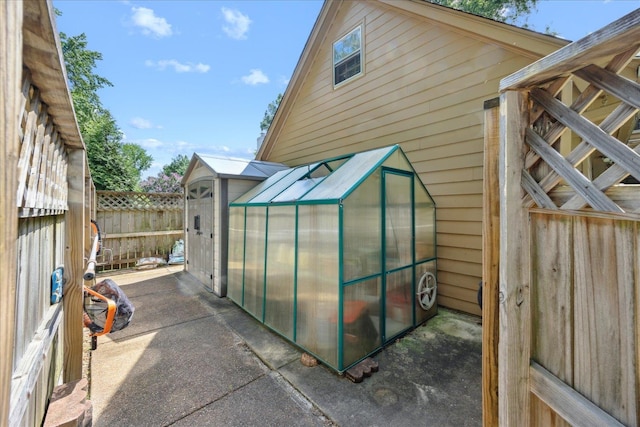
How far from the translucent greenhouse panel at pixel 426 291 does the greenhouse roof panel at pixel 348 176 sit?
1.70 m

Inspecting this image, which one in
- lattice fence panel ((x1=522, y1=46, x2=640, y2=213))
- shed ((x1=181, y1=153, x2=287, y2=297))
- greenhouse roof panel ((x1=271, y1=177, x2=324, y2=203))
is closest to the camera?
lattice fence panel ((x1=522, y1=46, x2=640, y2=213))

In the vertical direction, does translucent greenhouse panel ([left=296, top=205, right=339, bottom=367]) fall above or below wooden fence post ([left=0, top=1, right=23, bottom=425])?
below

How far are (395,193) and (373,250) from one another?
35.2 inches

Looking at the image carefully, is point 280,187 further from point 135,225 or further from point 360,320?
point 135,225

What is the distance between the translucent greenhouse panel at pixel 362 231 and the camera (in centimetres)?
288

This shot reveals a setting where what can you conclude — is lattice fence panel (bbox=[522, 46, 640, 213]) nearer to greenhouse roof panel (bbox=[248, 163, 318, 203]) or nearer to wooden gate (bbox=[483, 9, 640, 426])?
wooden gate (bbox=[483, 9, 640, 426])

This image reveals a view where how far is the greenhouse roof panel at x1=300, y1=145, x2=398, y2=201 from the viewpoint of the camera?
3033 millimetres

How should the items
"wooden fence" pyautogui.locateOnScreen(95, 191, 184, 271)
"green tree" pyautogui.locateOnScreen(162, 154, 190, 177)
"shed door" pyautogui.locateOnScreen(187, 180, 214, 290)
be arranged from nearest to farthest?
"shed door" pyautogui.locateOnScreen(187, 180, 214, 290)
"wooden fence" pyautogui.locateOnScreen(95, 191, 184, 271)
"green tree" pyautogui.locateOnScreen(162, 154, 190, 177)

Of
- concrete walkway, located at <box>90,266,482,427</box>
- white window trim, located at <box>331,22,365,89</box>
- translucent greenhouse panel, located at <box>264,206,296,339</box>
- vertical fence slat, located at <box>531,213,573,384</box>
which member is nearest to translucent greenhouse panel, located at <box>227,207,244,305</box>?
concrete walkway, located at <box>90,266,482,427</box>

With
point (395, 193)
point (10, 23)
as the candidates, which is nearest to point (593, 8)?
point (395, 193)

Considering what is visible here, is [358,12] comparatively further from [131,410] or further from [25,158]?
[131,410]

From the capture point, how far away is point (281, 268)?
361 centimetres

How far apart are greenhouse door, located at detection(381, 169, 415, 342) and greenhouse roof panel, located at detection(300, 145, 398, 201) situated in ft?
0.80

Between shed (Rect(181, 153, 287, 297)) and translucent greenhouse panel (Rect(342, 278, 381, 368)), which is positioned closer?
translucent greenhouse panel (Rect(342, 278, 381, 368))
